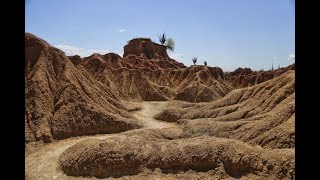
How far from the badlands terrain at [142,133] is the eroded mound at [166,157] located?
1.4 inches

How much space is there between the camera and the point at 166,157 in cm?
1215

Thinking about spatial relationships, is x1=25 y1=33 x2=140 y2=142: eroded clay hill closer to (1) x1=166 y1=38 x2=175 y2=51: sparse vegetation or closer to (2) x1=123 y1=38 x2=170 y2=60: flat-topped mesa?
(2) x1=123 y1=38 x2=170 y2=60: flat-topped mesa

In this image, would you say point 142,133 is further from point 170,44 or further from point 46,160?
point 170,44

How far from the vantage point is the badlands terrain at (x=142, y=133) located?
11.6m

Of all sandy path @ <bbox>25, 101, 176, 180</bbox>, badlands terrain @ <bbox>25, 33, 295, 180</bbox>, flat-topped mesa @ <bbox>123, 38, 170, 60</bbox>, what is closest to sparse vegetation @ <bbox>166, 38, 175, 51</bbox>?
flat-topped mesa @ <bbox>123, 38, 170, 60</bbox>

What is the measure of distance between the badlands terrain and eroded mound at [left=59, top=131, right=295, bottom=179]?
4 cm

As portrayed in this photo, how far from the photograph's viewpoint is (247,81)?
177ft

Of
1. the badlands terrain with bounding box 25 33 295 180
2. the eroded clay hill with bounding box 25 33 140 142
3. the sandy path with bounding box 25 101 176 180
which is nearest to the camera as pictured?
the badlands terrain with bounding box 25 33 295 180

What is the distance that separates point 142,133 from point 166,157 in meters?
4.08

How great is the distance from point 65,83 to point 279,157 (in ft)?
44.9

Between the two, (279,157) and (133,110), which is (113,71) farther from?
(279,157)

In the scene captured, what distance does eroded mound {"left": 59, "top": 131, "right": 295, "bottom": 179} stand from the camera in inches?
437

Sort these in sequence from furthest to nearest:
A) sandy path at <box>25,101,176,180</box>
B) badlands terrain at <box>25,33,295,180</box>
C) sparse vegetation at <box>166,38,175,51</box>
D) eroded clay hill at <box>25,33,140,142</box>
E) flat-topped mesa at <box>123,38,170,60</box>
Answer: sparse vegetation at <box>166,38,175,51</box> → flat-topped mesa at <box>123,38,170,60</box> → eroded clay hill at <box>25,33,140,142</box> → sandy path at <box>25,101,176,180</box> → badlands terrain at <box>25,33,295,180</box>

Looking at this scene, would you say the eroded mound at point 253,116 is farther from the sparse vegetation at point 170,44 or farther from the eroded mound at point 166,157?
the sparse vegetation at point 170,44
